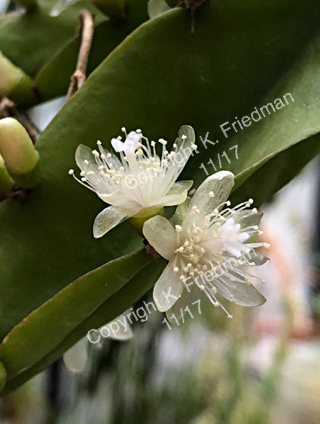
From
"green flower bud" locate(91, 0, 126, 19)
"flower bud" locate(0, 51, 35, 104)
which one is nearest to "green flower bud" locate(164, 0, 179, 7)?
"green flower bud" locate(91, 0, 126, 19)

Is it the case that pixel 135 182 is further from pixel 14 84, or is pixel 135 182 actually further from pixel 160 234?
pixel 14 84

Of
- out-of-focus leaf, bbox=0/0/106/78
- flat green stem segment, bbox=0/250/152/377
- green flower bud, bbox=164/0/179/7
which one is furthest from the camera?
out-of-focus leaf, bbox=0/0/106/78

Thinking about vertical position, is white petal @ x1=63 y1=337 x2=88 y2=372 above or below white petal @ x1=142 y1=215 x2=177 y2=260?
below

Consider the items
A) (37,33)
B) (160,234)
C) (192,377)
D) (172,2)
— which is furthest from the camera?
(192,377)

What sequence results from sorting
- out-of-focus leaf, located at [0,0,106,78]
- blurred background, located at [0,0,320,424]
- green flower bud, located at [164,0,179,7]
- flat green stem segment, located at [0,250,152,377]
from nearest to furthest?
flat green stem segment, located at [0,250,152,377] < green flower bud, located at [164,0,179,7] < out-of-focus leaf, located at [0,0,106,78] < blurred background, located at [0,0,320,424]

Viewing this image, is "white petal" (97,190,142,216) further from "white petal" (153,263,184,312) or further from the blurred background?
the blurred background

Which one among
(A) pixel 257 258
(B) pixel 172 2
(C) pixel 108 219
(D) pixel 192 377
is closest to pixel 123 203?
(C) pixel 108 219

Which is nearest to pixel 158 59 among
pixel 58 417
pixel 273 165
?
pixel 273 165
